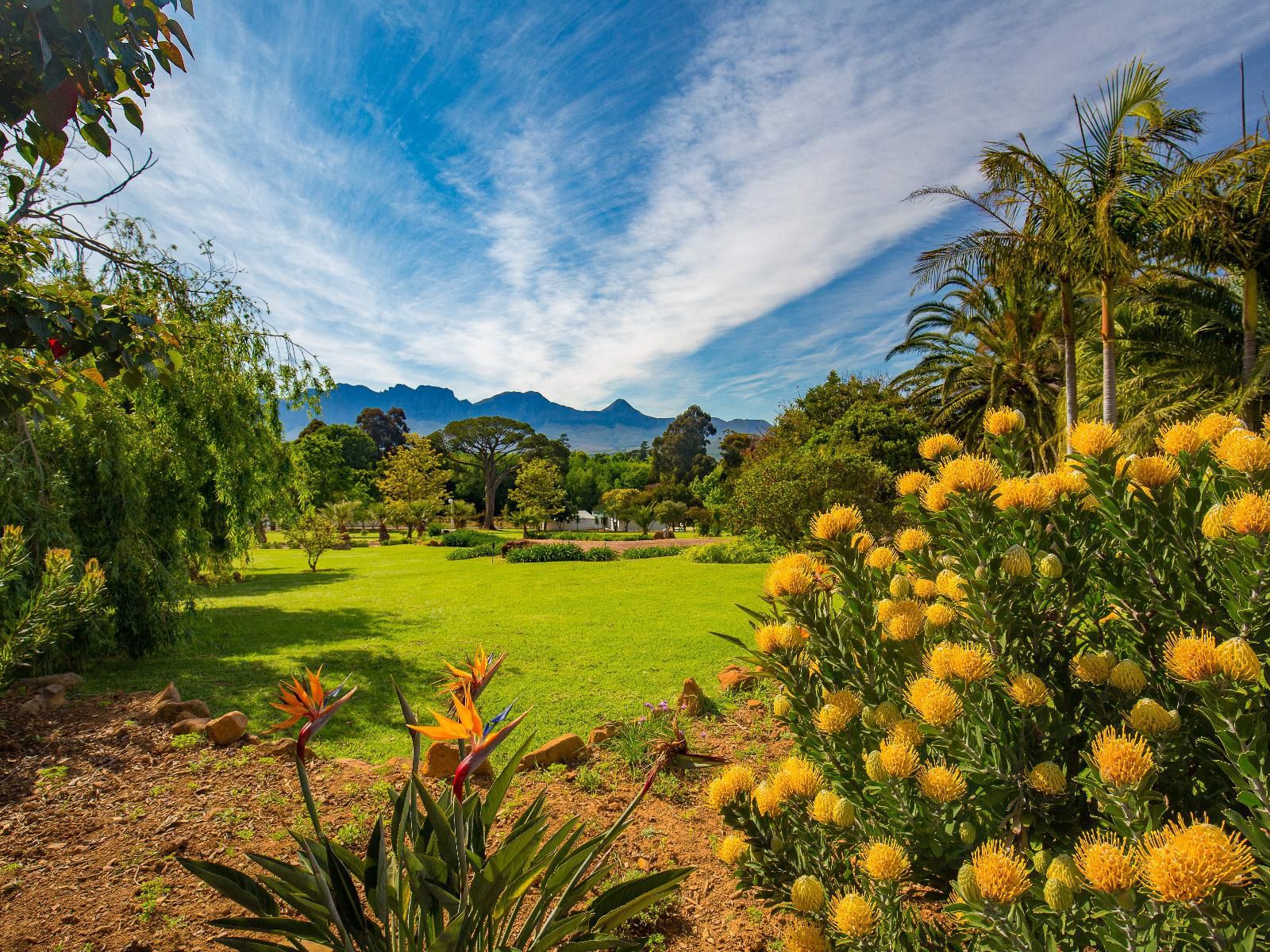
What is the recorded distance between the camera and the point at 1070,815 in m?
1.41

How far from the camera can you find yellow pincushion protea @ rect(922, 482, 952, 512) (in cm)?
160

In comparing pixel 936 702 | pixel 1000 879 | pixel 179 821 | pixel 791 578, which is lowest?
pixel 179 821

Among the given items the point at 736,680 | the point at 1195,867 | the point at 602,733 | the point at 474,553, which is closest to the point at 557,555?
the point at 474,553

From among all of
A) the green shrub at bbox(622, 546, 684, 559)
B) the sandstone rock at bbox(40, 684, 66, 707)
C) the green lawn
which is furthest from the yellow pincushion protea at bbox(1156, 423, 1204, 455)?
the green shrub at bbox(622, 546, 684, 559)

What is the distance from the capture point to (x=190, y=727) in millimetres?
3885

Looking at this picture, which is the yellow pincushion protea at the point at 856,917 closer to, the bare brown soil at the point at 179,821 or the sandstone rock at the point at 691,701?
the bare brown soil at the point at 179,821

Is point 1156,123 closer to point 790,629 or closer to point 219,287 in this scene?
point 790,629

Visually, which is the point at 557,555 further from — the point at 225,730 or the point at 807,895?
the point at 807,895

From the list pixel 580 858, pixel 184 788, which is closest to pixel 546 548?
pixel 184 788

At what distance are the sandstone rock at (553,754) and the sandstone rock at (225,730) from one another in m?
1.97

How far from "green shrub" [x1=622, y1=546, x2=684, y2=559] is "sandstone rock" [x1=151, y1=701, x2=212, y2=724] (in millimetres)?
15582

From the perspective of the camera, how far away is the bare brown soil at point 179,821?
6.95ft

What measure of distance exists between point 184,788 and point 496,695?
2.44 meters

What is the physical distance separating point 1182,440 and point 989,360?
77.1 feet
